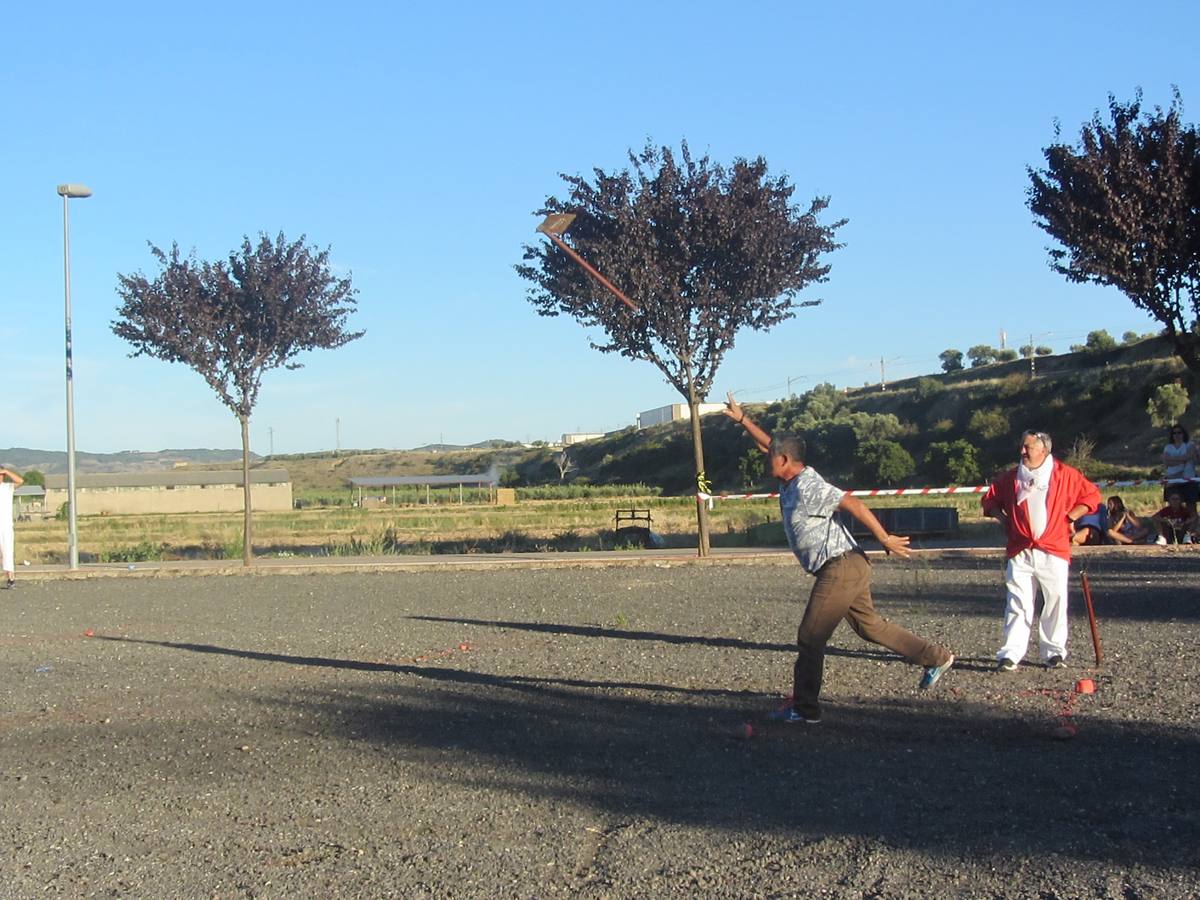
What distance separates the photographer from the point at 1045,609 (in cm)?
866

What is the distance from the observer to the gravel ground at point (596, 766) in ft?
15.8

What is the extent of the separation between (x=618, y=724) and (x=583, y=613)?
237 inches

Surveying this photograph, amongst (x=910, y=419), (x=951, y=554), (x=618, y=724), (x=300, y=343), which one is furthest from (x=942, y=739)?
(x=910, y=419)

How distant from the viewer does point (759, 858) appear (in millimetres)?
4867

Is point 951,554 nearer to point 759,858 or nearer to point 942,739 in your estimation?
point 942,739

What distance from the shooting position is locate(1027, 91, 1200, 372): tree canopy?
18141mm

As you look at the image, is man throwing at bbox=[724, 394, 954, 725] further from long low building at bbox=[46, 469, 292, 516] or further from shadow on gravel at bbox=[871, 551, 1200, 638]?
long low building at bbox=[46, 469, 292, 516]

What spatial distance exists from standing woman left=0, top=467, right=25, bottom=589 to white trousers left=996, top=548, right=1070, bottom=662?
13957mm

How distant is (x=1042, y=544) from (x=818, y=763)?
3.08 meters

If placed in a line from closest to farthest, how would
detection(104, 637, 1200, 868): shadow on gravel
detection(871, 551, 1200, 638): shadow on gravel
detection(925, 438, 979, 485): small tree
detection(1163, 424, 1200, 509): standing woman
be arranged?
1. detection(104, 637, 1200, 868): shadow on gravel
2. detection(871, 551, 1200, 638): shadow on gravel
3. detection(1163, 424, 1200, 509): standing woman
4. detection(925, 438, 979, 485): small tree

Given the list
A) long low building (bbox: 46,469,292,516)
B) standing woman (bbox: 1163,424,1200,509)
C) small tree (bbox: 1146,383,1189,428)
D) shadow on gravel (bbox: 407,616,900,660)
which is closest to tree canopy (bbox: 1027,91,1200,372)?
standing woman (bbox: 1163,424,1200,509)

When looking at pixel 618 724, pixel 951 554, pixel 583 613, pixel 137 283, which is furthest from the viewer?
pixel 137 283

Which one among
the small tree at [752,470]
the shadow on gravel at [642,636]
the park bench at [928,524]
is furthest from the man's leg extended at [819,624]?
the small tree at [752,470]

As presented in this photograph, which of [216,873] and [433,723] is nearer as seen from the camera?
[216,873]
